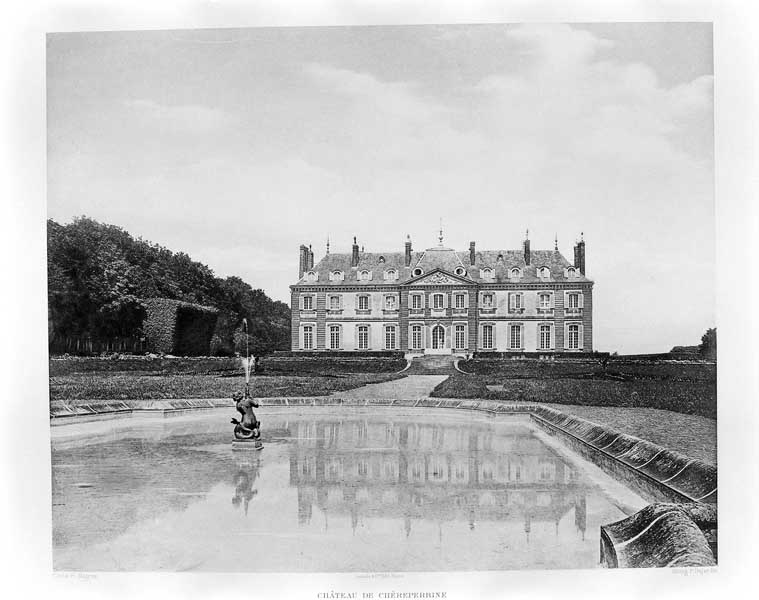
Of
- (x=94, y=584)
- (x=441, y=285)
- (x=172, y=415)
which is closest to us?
(x=94, y=584)

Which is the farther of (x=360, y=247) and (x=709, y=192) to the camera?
(x=360, y=247)

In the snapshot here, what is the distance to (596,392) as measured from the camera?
12.0 metres

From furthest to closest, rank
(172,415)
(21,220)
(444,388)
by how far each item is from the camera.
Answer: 1. (444,388)
2. (172,415)
3. (21,220)

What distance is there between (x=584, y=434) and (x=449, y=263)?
17.2ft

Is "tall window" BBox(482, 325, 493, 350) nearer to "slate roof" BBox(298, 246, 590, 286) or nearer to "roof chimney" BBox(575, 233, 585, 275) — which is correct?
"slate roof" BBox(298, 246, 590, 286)

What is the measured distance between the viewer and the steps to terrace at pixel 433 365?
15.1 meters

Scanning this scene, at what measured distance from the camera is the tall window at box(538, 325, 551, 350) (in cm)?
1517

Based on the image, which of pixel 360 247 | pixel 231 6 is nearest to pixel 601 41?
pixel 231 6

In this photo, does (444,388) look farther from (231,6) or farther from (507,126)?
(231,6)

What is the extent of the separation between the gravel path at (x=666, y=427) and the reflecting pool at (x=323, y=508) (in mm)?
1304

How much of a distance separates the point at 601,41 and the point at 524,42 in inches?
37.1

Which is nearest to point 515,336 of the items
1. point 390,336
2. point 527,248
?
point 390,336

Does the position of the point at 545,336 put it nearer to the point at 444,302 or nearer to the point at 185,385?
the point at 444,302

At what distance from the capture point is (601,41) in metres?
8.06
